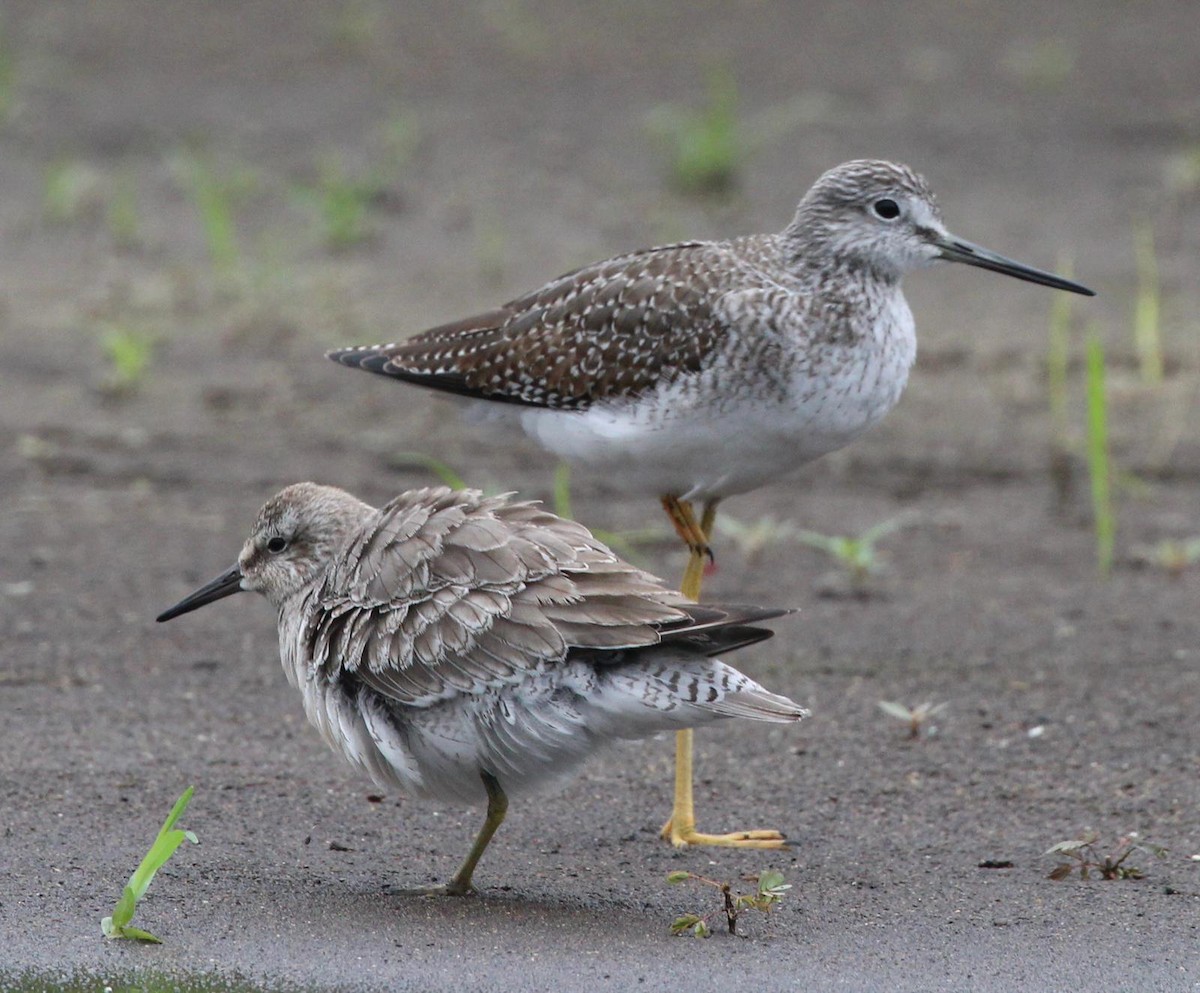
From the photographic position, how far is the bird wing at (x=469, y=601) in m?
4.88

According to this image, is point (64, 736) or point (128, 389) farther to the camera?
point (128, 389)

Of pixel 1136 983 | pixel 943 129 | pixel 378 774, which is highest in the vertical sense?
pixel 943 129

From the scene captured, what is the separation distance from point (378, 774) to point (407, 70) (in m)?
10.1

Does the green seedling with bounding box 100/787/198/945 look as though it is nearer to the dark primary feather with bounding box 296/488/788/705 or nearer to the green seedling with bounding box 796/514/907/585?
the dark primary feather with bounding box 296/488/788/705

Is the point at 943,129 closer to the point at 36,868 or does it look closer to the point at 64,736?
the point at 64,736

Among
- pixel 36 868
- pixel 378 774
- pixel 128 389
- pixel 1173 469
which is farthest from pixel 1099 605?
pixel 128 389

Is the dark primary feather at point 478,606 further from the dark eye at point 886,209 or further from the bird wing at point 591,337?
the dark eye at point 886,209

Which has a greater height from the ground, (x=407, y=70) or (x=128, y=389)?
(x=407, y=70)

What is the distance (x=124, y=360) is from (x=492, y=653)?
5.45 meters

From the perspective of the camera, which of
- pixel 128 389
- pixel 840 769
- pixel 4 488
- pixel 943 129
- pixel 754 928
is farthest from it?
pixel 943 129

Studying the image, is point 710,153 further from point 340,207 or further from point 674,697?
point 674,697

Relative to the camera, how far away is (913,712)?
648 cm

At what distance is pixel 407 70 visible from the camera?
47.2 feet

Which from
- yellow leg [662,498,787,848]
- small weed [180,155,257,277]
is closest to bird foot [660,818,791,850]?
yellow leg [662,498,787,848]
